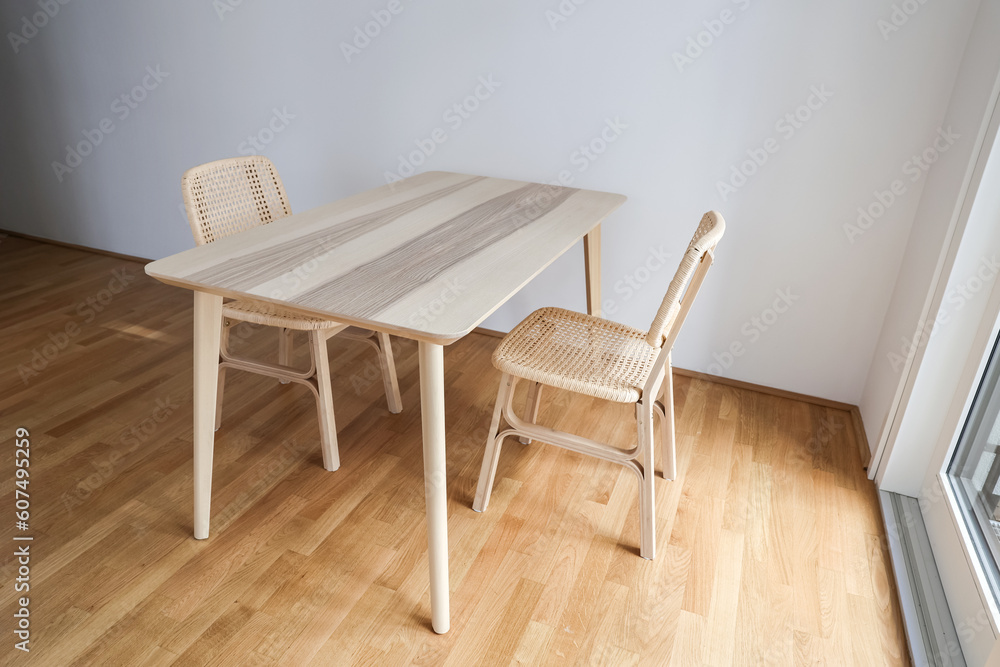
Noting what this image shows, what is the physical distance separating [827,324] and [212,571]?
2033 millimetres

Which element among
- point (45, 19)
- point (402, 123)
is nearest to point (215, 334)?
point (402, 123)

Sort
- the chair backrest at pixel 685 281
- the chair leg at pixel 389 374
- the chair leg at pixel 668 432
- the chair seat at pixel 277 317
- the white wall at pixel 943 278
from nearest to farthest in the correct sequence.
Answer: the chair backrest at pixel 685 281
the white wall at pixel 943 278
the chair seat at pixel 277 317
the chair leg at pixel 668 432
the chair leg at pixel 389 374

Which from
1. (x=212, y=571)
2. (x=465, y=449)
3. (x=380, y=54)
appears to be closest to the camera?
(x=212, y=571)

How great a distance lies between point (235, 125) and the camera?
114 inches

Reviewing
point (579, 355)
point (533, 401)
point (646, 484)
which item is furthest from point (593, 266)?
point (646, 484)

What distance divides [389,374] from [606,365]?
0.80 meters

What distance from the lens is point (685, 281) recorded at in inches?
54.0

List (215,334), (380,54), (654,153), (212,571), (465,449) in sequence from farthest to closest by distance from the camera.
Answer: (380,54), (654,153), (465,449), (212,571), (215,334)

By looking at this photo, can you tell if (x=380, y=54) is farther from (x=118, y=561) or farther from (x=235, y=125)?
(x=118, y=561)

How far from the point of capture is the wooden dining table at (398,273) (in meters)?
1.24

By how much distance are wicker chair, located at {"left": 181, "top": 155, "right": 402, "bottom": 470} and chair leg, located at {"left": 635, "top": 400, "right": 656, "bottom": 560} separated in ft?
2.58

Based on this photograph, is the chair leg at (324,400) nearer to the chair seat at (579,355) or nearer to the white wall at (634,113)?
the chair seat at (579,355)

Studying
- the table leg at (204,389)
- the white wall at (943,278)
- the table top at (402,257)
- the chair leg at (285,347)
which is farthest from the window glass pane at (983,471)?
the chair leg at (285,347)

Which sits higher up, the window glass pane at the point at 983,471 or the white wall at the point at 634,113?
the white wall at the point at 634,113
